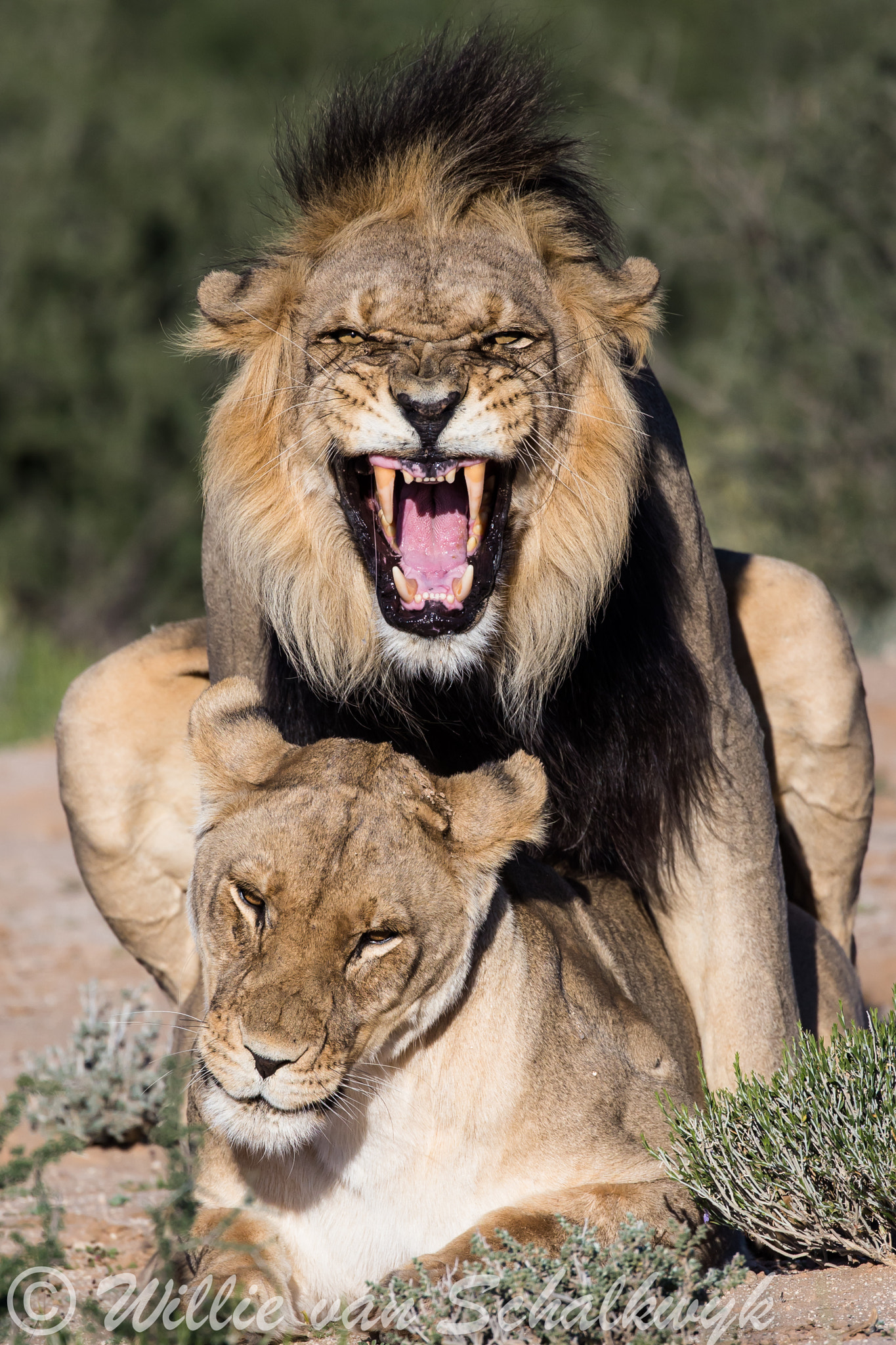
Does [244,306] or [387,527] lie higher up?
[244,306]

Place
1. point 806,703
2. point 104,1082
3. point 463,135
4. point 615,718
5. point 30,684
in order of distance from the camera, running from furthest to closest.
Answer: point 30,684 → point 104,1082 → point 806,703 → point 615,718 → point 463,135

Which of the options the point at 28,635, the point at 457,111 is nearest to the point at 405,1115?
the point at 457,111

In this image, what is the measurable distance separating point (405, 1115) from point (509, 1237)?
32cm

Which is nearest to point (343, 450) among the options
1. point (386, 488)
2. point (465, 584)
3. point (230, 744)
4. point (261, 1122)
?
point (386, 488)

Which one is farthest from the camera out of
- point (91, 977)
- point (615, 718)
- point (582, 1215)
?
point (91, 977)

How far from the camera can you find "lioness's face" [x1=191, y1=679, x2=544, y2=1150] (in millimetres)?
2756

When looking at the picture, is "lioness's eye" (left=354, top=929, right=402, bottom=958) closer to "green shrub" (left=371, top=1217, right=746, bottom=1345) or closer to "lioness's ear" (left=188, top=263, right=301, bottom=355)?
"green shrub" (left=371, top=1217, right=746, bottom=1345)

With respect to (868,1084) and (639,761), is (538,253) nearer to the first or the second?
(639,761)

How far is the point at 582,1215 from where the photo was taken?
3053 mm

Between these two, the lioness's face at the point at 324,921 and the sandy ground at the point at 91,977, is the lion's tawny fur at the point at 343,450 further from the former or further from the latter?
the sandy ground at the point at 91,977

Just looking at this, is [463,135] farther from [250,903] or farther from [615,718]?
[250,903]

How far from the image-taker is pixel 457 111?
3516 mm

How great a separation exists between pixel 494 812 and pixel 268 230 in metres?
1.68

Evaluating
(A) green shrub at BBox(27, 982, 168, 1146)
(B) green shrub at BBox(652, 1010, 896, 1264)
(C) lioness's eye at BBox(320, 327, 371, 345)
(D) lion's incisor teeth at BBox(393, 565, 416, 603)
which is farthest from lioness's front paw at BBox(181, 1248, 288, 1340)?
(C) lioness's eye at BBox(320, 327, 371, 345)
